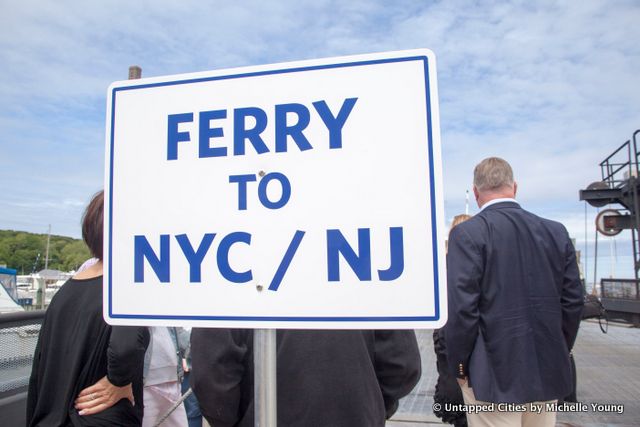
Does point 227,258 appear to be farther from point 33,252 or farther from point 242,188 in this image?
point 33,252

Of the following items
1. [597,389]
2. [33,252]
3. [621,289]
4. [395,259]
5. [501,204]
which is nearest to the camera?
[395,259]

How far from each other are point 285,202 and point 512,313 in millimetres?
1797

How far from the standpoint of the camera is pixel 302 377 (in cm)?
168

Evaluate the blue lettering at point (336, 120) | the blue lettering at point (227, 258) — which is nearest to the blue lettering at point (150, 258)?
the blue lettering at point (227, 258)

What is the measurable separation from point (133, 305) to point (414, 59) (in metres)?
1.07

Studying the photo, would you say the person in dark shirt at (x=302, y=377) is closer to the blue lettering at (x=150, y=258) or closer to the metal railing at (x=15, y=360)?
the blue lettering at (x=150, y=258)

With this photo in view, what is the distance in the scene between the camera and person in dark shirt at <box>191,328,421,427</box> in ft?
5.43

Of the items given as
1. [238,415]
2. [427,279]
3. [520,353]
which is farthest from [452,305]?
[427,279]

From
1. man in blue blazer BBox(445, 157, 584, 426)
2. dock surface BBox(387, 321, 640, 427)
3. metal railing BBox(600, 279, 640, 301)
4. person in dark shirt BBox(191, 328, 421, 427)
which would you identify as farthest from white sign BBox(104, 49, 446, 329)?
metal railing BBox(600, 279, 640, 301)

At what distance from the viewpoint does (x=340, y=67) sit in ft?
4.14

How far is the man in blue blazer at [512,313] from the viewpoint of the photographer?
8.11 ft

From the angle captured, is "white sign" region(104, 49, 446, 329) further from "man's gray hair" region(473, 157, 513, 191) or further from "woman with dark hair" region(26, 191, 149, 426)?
"man's gray hair" region(473, 157, 513, 191)

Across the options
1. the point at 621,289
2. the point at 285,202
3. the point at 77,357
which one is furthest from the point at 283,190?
the point at 621,289

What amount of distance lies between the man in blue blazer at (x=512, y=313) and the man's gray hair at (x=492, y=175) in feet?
0.69
